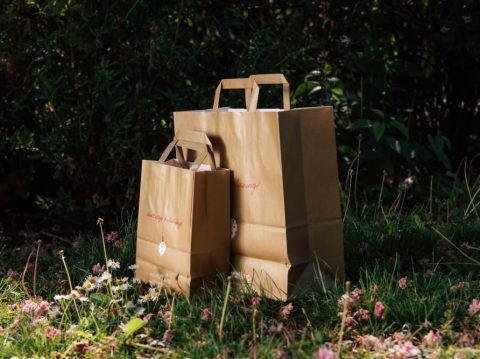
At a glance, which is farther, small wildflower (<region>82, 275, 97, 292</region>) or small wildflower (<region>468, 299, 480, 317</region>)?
small wildflower (<region>82, 275, 97, 292</region>)

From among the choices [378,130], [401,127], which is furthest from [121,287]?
[401,127]

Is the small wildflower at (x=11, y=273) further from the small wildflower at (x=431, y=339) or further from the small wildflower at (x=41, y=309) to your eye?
the small wildflower at (x=431, y=339)

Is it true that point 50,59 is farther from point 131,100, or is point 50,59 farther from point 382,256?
point 382,256

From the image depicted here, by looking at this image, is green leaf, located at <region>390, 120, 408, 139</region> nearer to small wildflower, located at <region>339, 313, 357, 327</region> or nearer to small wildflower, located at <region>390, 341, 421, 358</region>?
small wildflower, located at <region>339, 313, 357, 327</region>

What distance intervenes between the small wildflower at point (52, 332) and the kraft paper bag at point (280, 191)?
668 millimetres

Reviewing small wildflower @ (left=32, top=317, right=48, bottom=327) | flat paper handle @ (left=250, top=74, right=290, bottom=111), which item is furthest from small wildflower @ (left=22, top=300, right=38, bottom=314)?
flat paper handle @ (left=250, top=74, right=290, bottom=111)

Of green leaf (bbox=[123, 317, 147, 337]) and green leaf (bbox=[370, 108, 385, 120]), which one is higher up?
green leaf (bbox=[370, 108, 385, 120])

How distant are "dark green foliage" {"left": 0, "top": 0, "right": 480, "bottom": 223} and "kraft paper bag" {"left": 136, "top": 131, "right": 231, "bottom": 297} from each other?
1.15 metres

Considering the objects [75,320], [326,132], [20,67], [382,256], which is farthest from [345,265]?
[20,67]

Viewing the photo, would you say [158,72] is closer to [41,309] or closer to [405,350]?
[41,309]

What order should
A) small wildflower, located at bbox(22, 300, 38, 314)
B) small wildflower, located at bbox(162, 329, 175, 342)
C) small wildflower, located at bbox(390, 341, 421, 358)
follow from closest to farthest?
small wildflower, located at bbox(390, 341, 421, 358) < small wildflower, located at bbox(162, 329, 175, 342) < small wildflower, located at bbox(22, 300, 38, 314)

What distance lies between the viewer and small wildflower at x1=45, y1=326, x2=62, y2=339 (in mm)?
2396

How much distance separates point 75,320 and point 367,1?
250cm

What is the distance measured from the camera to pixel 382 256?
3115 mm
